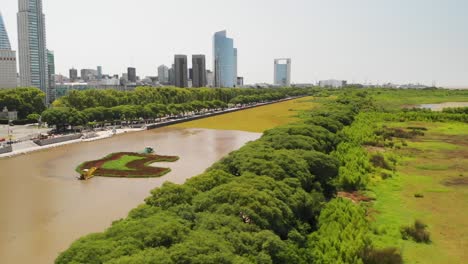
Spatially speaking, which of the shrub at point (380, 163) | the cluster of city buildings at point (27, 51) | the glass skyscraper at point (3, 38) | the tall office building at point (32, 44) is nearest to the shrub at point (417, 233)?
the shrub at point (380, 163)

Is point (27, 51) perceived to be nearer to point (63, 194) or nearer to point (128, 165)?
point (128, 165)

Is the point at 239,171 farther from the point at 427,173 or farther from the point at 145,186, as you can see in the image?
the point at 427,173

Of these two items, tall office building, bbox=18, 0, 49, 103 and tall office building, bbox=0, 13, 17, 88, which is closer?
tall office building, bbox=18, 0, 49, 103

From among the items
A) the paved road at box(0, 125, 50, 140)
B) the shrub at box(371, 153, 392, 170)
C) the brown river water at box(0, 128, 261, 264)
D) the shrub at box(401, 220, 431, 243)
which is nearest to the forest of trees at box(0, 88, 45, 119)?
the paved road at box(0, 125, 50, 140)

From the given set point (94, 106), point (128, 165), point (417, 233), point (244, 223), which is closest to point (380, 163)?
point (417, 233)

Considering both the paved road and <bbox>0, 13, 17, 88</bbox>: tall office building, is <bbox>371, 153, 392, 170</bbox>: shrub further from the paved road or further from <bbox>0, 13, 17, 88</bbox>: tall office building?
<bbox>0, 13, 17, 88</bbox>: tall office building

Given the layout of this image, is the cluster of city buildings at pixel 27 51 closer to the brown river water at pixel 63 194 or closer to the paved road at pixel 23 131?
the paved road at pixel 23 131
